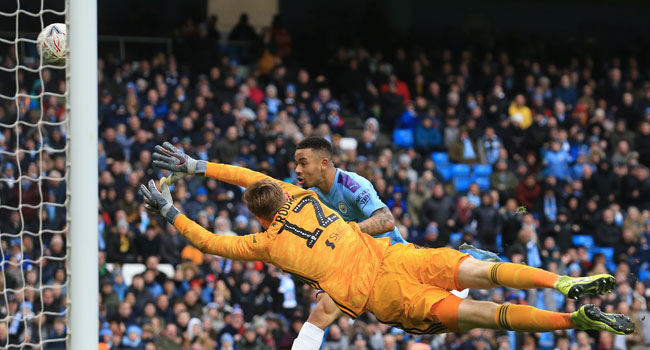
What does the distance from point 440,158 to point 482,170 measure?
33.8 inches

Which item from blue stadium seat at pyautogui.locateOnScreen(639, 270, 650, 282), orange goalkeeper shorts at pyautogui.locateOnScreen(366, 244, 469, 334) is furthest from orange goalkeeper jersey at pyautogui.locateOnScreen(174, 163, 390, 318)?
blue stadium seat at pyautogui.locateOnScreen(639, 270, 650, 282)

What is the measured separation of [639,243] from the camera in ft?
53.7

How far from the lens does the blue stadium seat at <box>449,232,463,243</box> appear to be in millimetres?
15478

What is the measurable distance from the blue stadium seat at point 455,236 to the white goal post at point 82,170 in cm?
1047

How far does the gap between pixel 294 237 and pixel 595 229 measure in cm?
1112

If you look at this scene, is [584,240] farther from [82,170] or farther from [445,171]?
[82,170]

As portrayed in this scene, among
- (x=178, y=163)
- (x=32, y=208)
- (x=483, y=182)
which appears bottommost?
(x=178, y=163)

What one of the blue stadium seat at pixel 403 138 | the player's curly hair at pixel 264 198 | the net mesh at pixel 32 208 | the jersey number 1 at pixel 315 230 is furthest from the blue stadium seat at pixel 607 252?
the player's curly hair at pixel 264 198

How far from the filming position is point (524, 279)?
20.5 ft

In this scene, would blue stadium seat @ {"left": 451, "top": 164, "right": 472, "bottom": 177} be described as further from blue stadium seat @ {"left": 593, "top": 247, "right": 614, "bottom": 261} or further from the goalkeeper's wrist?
the goalkeeper's wrist

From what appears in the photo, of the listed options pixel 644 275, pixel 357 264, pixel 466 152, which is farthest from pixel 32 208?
pixel 644 275

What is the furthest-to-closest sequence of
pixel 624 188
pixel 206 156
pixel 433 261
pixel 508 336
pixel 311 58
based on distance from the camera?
1. pixel 311 58
2. pixel 624 188
3. pixel 206 156
4. pixel 508 336
5. pixel 433 261

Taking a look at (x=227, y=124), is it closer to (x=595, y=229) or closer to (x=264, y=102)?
(x=264, y=102)

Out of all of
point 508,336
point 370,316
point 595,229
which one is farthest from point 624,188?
point 370,316
